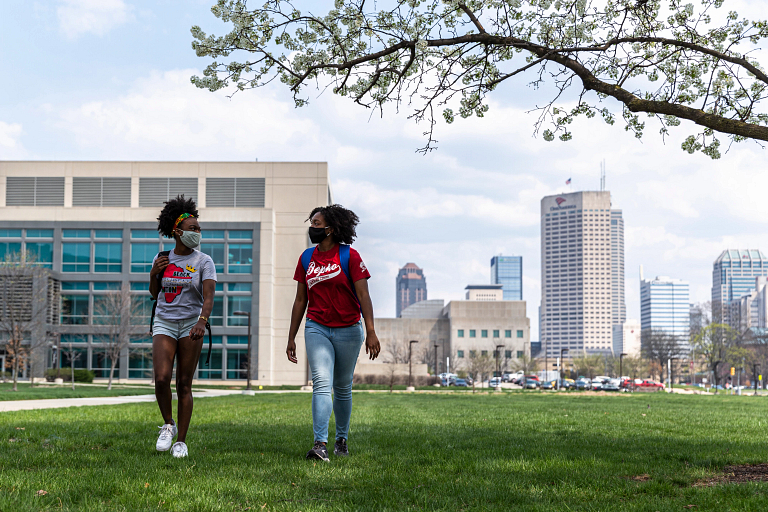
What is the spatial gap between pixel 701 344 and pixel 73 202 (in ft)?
202

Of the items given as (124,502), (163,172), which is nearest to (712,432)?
(124,502)

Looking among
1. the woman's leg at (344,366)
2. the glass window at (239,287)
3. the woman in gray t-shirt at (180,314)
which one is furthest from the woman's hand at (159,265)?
the glass window at (239,287)

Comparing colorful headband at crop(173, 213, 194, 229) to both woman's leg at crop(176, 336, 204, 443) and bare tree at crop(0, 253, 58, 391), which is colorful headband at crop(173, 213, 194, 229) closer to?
woman's leg at crop(176, 336, 204, 443)

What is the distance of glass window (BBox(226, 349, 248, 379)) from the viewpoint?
187 feet

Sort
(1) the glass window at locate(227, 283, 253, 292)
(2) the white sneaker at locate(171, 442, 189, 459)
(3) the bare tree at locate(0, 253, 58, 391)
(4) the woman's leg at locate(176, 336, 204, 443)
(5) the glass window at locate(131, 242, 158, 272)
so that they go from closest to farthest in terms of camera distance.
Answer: (2) the white sneaker at locate(171, 442, 189, 459), (4) the woman's leg at locate(176, 336, 204, 443), (3) the bare tree at locate(0, 253, 58, 391), (5) the glass window at locate(131, 242, 158, 272), (1) the glass window at locate(227, 283, 253, 292)

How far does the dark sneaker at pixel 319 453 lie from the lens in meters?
5.79

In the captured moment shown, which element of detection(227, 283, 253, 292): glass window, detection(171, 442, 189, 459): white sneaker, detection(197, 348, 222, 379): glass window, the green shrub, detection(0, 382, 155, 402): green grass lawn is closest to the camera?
detection(171, 442, 189, 459): white sneaker

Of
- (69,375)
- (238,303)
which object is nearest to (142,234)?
Result: (238,303)

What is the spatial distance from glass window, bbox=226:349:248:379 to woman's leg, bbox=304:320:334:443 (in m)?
52.5

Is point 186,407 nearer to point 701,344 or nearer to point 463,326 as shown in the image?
point 701,344

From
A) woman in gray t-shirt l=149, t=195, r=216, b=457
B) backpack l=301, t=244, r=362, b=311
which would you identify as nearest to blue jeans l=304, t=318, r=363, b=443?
backpack l=301, t=244, r=362, b=311

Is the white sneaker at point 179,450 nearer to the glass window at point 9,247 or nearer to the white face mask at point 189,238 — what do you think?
the white face mask at point 189,238

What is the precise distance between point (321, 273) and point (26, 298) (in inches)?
1836

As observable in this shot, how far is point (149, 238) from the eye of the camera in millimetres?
58656
